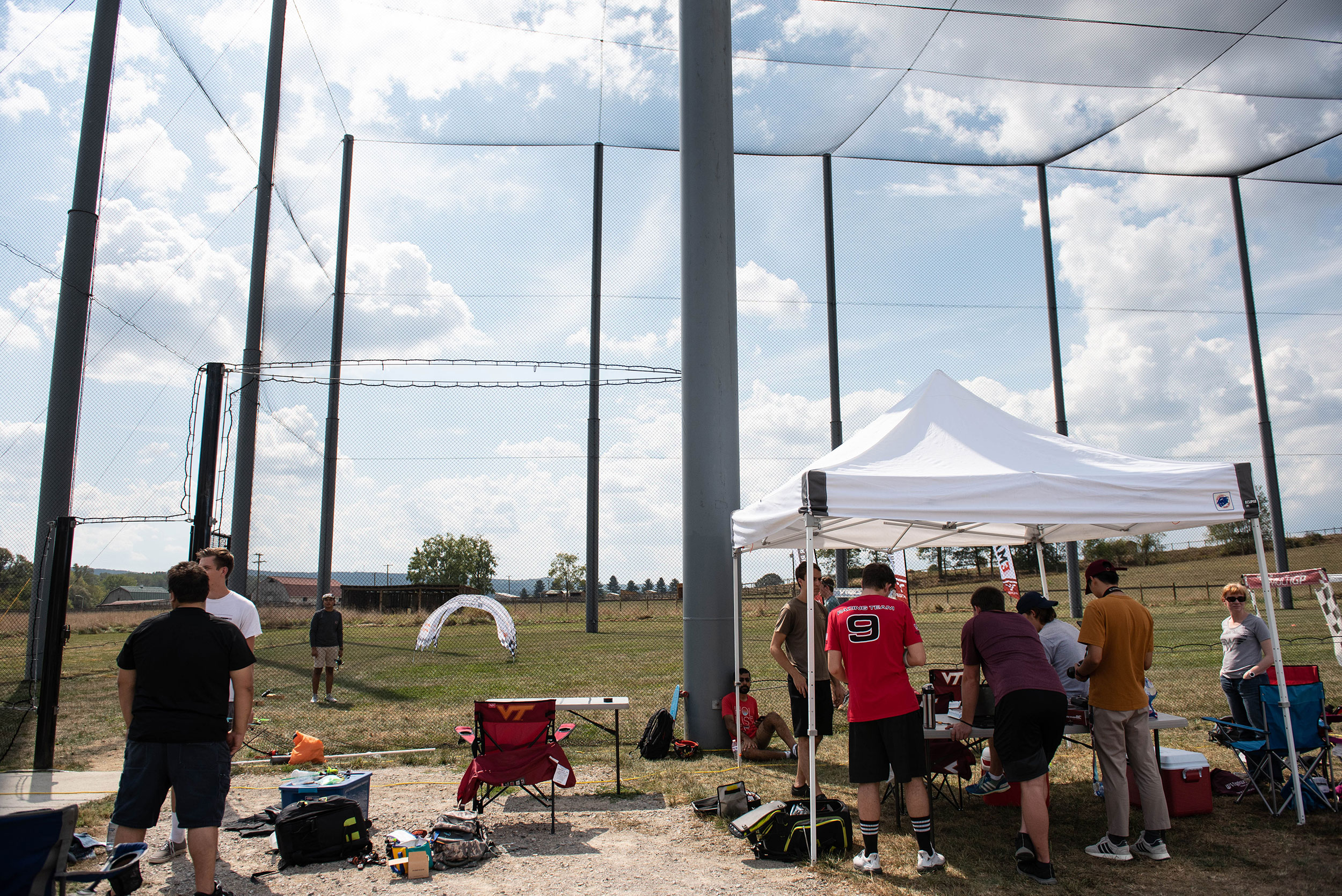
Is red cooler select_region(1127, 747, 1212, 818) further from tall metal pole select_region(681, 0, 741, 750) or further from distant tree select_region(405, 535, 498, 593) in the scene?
distant tree select_region(405, 535, 498, 593)

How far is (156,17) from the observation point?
1013 cm

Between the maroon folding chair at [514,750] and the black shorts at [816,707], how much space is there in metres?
1.66

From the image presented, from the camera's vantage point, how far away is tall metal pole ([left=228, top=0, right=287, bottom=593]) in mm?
13672

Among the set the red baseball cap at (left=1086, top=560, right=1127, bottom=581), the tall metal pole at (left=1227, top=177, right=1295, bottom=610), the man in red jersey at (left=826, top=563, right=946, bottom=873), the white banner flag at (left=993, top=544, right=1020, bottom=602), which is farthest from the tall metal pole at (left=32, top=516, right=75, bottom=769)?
the tall metal pole at (left=1227, top=177, right=1295, bottom=610)

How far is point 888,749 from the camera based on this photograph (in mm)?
4375

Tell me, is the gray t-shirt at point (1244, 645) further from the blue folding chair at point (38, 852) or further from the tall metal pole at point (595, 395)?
the tall metal pole at point (595, 395)

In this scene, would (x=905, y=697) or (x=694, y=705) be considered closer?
(x=905, y=697)

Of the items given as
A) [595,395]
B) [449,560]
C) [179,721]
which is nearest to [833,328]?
[595,395]

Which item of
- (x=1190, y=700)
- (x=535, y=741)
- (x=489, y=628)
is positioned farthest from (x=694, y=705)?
(x=489, y=628)

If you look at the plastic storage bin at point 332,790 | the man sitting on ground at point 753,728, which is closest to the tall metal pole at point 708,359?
the man sitting on ground at point 753,728

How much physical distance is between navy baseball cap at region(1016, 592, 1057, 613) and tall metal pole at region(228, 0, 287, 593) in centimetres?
1246

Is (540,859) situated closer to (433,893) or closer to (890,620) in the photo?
(433,893)

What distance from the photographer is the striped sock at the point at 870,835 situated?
14.5 ft

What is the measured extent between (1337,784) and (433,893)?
239 inches
